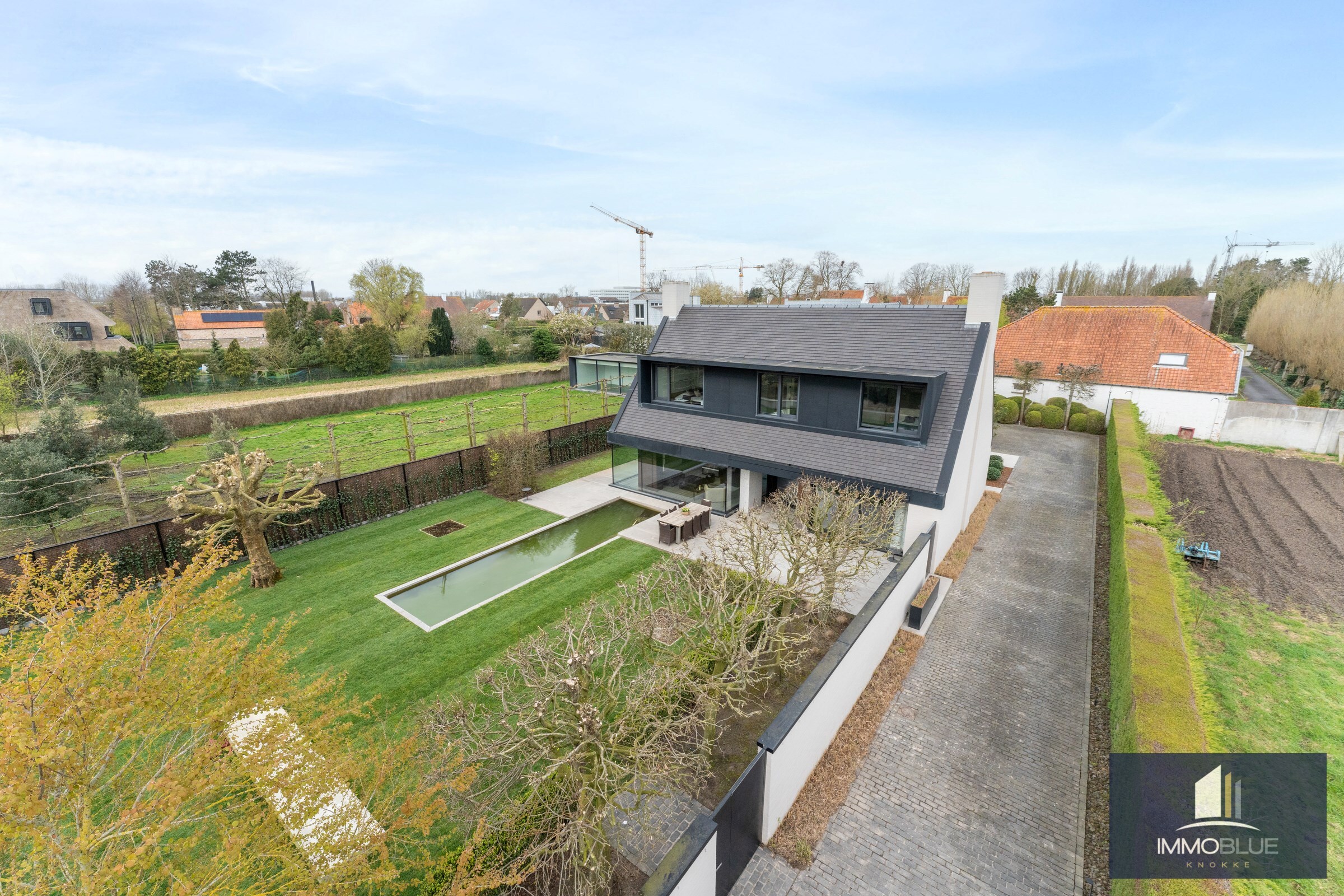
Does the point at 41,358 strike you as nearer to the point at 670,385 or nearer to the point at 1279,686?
the point at 670,385

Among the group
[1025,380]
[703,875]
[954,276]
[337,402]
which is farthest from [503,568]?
[954,276]

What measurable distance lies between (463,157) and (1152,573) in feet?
97.3

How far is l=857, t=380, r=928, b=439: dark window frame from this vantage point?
41.8ft

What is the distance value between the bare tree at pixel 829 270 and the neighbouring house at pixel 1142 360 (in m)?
40.0

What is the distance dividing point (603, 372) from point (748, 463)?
23.7 meters

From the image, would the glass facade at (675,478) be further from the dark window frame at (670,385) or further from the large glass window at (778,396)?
the large glass window at (778,396)

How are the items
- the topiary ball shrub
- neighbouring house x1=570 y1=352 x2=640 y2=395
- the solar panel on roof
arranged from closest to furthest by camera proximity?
the topiary ball shrub
neighbouring house x1=570 y1=352 x2=640 y2=395
the solar panel on roof

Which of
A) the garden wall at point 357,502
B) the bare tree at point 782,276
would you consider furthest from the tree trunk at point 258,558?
the bare tree at point 782,276

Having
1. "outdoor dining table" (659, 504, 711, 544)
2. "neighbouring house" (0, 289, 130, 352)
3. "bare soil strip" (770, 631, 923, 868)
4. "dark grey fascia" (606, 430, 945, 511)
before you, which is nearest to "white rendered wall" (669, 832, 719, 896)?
"bare soil strip" (770, 631, 923, 868)

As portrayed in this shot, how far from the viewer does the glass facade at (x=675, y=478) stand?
15945 mm

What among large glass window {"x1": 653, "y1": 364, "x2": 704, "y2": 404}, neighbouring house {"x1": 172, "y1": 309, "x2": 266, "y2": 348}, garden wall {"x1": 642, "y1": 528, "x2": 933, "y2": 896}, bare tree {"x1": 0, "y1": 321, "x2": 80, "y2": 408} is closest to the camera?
garden wall {"x1": 642, "y1": 528, "x2": 933, "y2": 896}

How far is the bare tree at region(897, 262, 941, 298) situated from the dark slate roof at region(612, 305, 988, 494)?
6356 centimetres

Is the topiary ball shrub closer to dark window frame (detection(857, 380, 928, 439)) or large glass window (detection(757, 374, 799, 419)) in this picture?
dark window frame (detection(857, 380, 928, 439))

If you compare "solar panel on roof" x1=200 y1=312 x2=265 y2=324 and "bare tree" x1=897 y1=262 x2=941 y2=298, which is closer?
"solar panel on roof" x1=200 y1=312 x2=265 y2=324
